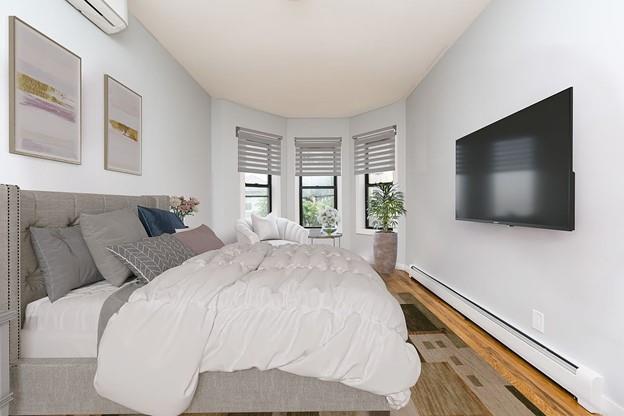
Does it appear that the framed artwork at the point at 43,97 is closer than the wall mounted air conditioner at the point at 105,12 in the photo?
Yes

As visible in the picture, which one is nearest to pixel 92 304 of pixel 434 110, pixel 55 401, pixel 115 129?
pixel 55 401

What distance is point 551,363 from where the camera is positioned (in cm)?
191

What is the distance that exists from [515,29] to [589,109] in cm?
98

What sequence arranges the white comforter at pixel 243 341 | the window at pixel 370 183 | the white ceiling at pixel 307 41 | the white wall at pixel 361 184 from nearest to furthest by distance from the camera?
the white comforter at pixel 243 341 < the white ceiling at pixel 307 41 < the white wall at pixel 361 184 < the window at pixel 370 183

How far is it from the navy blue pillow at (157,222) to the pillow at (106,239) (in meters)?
0.41

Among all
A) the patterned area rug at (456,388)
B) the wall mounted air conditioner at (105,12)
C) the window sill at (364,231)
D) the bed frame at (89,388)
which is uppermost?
the wall mounted air conditioner at (105,12)

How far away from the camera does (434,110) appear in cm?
387

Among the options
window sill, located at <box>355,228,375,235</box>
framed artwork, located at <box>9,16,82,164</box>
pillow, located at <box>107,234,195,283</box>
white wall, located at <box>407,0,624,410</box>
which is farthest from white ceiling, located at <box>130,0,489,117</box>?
window sill, located at <box>355,228,375,235</box>

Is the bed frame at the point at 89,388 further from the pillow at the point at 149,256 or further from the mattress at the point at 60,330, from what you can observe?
the pillow at the point at 149,256

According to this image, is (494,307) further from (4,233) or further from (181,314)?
(4,233)

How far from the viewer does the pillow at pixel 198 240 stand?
2.37m

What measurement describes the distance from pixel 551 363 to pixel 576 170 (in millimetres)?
1121

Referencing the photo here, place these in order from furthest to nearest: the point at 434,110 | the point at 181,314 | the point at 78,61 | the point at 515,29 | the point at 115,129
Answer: the point at 434,110, the point at 115,129, the point at 515,29, the point at 78,61, the point at 181,314

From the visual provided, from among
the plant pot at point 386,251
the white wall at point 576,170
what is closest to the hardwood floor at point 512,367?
the white wall at point 576,170
